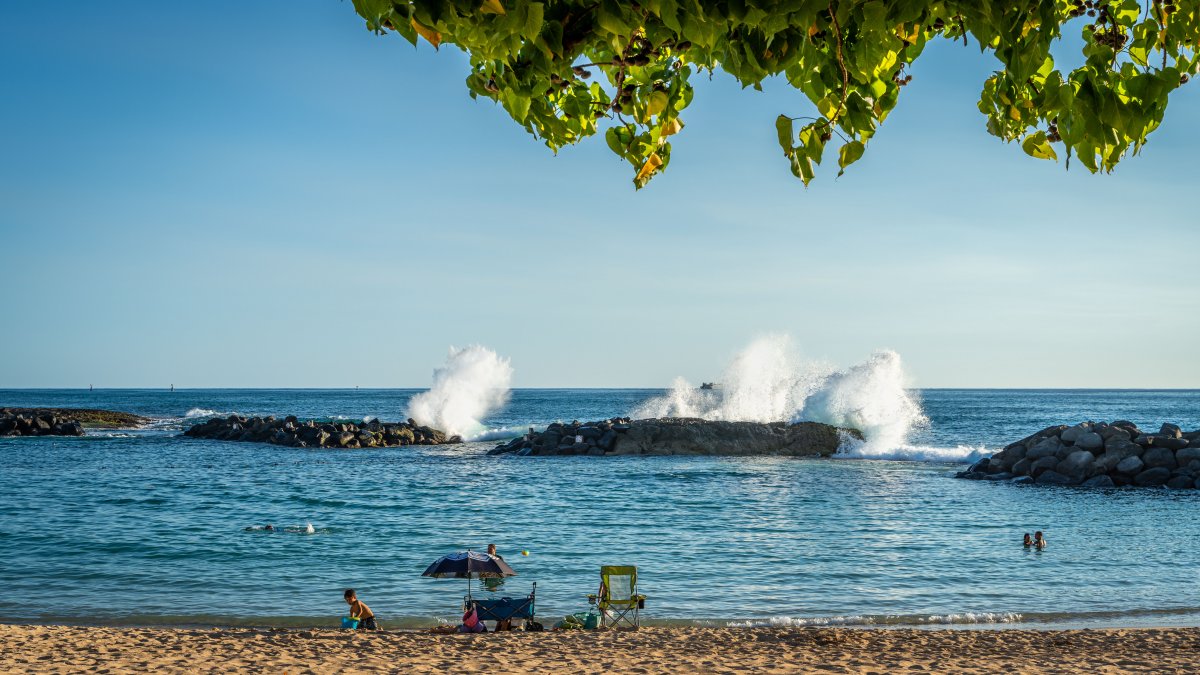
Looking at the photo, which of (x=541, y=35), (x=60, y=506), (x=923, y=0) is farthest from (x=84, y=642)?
(x=60, y=506)

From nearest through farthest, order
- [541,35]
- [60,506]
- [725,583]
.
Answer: [541,35] → [725,583] → [60,506]

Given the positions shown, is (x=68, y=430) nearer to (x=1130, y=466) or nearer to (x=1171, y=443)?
(x=1130, y=466)

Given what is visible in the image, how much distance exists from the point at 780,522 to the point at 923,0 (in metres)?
21.7

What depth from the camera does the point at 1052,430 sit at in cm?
3650

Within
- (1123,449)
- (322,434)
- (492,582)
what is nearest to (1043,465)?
(1123,449)

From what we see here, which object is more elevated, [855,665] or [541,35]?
[541,35]

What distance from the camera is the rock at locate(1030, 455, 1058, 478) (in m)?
32.7

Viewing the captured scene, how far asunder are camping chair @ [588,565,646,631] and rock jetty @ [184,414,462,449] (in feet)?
127

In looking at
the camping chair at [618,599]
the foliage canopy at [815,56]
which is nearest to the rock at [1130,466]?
the camping chair at [618,599]

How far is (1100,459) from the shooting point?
31.8 metres

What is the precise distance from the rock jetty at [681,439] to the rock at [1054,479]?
1377cm

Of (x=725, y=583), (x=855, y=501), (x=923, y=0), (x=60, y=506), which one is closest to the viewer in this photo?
(x=923, y=0)

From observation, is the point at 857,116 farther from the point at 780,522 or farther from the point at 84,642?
the point at 780,522

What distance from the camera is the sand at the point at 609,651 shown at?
9625 millimetres
